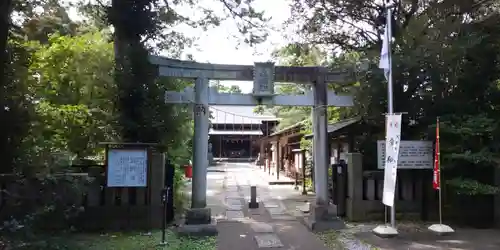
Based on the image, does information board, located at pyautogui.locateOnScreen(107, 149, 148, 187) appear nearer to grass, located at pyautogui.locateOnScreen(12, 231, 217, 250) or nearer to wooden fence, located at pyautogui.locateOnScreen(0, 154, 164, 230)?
wooden fence, located at pyautogui.locateOnScreen(0, 154, 164, 230)

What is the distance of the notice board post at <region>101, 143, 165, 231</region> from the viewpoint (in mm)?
9711

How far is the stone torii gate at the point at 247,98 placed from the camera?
10.2 metres

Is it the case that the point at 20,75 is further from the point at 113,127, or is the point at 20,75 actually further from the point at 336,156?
the point at 336,156

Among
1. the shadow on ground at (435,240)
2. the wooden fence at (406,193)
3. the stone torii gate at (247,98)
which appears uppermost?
the stone torii gate at (247,98)

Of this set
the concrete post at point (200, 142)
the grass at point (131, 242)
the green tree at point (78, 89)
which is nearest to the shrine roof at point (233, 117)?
the green tree at point (78, 89)

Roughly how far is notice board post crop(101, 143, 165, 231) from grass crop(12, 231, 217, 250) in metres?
0.52

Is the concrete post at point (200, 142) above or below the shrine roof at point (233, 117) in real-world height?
below

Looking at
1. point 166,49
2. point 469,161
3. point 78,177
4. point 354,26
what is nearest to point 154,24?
point 166,49

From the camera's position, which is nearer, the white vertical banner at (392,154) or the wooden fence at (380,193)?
the white vertical banner at (392,154)

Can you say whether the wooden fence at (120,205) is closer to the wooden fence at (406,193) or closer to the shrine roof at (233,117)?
the wooden fence at (406,193)

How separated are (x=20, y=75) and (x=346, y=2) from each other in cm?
999

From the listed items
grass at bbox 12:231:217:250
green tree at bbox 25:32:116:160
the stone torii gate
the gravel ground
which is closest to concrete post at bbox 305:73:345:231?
the stone torii gate

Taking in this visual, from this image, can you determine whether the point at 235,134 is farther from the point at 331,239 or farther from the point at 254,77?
the point at 331,239

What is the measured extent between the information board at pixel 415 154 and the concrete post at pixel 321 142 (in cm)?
140
